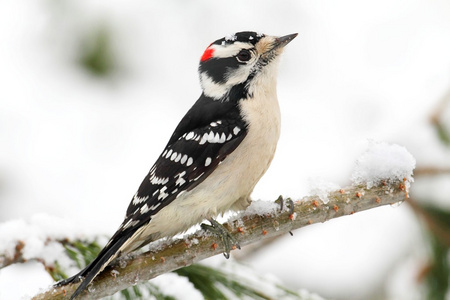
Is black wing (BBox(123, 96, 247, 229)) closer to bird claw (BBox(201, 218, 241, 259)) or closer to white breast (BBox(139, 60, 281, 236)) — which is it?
white breast (BBox(139, 60, 281, 236))

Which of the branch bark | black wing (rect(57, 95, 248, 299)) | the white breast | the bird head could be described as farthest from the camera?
the bird head

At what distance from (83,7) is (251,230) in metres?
3.00

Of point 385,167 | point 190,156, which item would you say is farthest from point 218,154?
point 385,167

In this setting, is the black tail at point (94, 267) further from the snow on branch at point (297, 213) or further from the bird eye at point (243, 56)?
the bird eye at point (243, 56)

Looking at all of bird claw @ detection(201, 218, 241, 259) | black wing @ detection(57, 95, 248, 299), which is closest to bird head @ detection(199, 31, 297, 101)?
black wing @ detection(57, 95, 248, 299)

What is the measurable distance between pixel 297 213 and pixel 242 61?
91 centimetres

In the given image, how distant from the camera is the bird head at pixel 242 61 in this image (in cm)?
278

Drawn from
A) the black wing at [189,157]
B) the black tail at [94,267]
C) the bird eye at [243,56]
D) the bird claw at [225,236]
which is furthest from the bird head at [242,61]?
the black tail at [94,267]

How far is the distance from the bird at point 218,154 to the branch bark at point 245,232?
0.28ft

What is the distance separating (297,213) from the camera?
223 cm

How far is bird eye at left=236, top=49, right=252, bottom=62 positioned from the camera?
281 cm

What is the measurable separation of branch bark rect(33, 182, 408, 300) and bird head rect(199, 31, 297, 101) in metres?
0.76

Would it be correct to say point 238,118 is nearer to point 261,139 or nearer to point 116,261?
point 261,139

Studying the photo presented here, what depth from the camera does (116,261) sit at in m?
2.17
